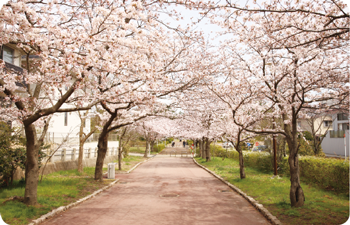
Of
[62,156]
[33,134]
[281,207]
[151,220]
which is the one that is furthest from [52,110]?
[62,156]

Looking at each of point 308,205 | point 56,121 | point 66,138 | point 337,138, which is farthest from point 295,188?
point 337,138

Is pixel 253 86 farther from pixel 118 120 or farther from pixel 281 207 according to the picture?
pixel 118 120

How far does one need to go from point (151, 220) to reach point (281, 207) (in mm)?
4086

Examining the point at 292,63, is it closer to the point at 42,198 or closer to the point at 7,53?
the point at 42,198

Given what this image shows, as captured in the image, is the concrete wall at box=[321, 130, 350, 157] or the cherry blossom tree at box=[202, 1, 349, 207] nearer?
the cherry blossom tree at box=[202, 1, 349, 207]

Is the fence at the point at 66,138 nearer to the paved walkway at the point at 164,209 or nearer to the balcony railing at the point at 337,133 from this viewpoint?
the paved walkway at the point at 164,209

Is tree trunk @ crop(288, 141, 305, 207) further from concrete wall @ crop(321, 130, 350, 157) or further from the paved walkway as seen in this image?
concrete wall @ crop(321, 130, 350, 157)

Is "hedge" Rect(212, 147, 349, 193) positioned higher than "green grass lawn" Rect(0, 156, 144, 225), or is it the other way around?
"hedge" Rect(212, 147, 349, 193)

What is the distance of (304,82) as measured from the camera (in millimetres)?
9266

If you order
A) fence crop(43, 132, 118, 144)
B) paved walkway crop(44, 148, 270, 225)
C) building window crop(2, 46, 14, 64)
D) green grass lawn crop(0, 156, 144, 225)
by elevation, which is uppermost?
building window crop(2, 46, 14, 64)

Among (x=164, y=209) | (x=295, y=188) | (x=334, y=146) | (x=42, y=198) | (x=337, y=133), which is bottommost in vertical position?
(x=164, y=209)

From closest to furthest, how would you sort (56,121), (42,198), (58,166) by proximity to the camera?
1. (42,198)
2. (58,166)
3. (56,121)

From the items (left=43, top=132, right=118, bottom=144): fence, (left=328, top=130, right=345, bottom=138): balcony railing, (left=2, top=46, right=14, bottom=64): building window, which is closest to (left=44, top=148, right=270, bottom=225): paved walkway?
(left=43, top=132, right=118, bottom=144): fence

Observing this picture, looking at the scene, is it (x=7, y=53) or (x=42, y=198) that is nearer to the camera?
(x=42, y=198)
